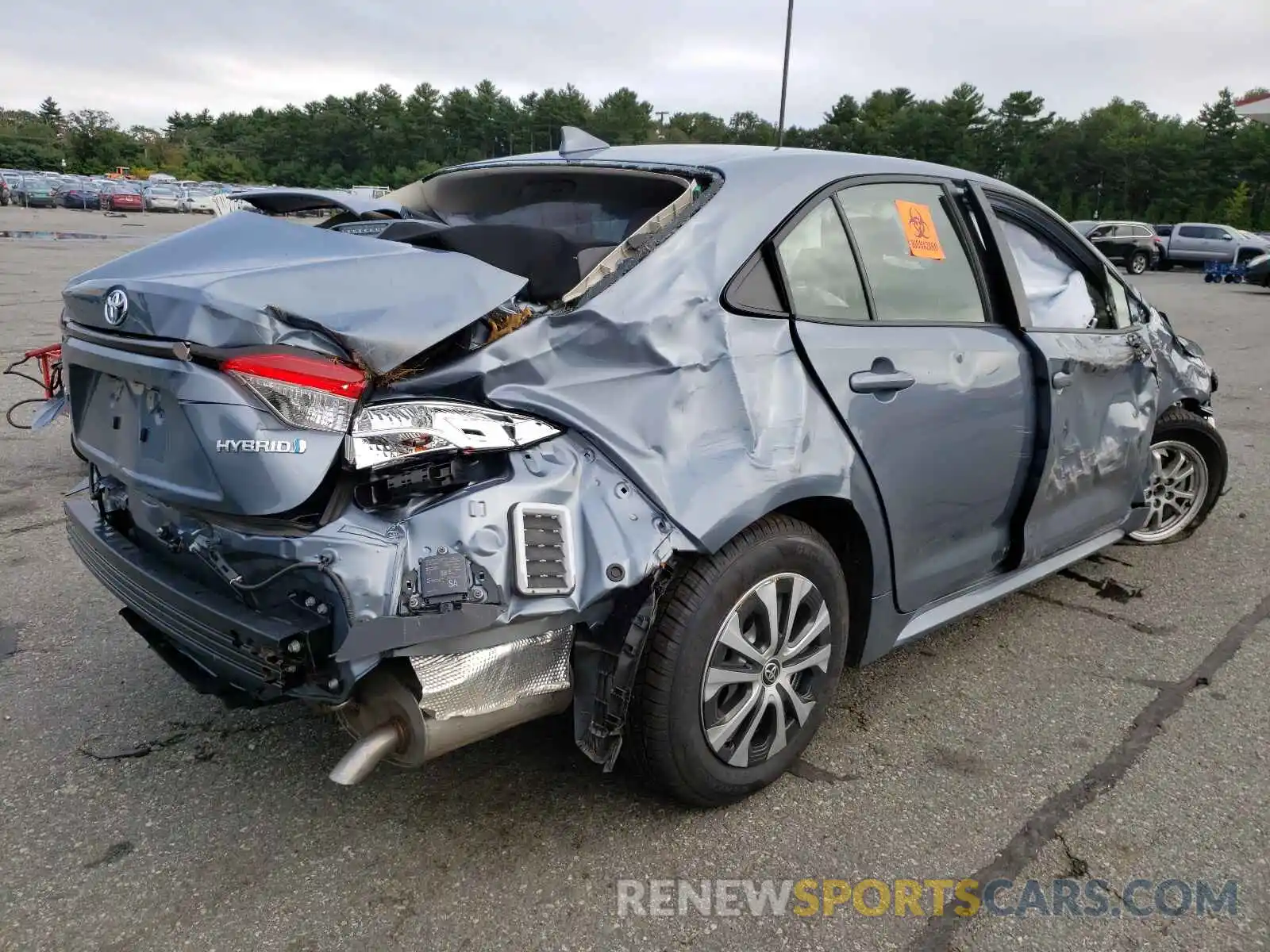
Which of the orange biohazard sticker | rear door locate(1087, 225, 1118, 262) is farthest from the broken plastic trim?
rear door locate(1087, 225, 1118, 262)

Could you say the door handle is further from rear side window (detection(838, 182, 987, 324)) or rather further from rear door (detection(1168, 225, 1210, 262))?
rear door (detection(1168, 225, 1210, 262))

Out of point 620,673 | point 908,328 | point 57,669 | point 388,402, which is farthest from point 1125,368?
point 57,669

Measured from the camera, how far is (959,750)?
9.74 feet

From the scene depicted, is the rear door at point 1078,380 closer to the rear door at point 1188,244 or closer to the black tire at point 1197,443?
the black tire at point 1197,443

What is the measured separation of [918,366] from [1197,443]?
2.66m

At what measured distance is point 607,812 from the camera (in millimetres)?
2623

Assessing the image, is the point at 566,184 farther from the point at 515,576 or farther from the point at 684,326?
the point at 515,576

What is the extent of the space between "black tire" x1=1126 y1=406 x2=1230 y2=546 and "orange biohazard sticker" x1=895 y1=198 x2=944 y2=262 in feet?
5.91

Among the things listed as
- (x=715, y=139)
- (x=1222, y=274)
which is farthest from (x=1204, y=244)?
(x=715, y=139)

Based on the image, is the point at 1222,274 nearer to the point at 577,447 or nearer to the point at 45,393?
the point at 45,393

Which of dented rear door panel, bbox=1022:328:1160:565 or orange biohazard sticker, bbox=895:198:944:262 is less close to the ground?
orange biohazard sticker, bbox=895:198:944:262

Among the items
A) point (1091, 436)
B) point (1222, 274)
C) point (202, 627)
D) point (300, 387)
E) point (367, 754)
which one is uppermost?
point (300, 387)

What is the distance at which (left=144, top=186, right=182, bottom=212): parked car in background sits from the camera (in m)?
46.3

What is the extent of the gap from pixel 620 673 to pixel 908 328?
1.43 m
